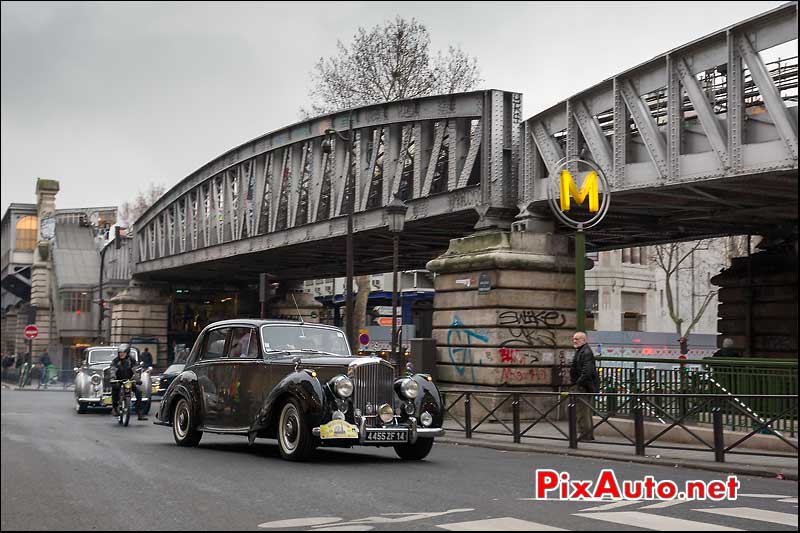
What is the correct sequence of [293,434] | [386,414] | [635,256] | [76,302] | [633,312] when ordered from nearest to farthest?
[293,434] → [386,414] → [633,312] → [635,256] → [76,302]

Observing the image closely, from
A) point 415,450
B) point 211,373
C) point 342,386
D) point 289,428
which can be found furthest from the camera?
point 211,373

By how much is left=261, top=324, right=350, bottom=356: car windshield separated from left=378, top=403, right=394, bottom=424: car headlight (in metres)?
1.61

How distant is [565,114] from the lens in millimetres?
21734

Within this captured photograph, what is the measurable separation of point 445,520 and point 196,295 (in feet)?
181

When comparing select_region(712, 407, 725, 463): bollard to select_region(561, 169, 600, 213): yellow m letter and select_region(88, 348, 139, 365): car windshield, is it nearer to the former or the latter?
select_region(561, 169, 600, 213): yellow m letter

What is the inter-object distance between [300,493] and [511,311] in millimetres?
12988

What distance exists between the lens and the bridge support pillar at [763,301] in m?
26.8

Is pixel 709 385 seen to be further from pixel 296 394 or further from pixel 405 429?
pixel 296 394

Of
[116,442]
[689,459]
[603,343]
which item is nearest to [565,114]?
[689,459]

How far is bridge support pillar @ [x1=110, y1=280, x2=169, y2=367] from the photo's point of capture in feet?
186

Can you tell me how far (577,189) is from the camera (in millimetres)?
21484

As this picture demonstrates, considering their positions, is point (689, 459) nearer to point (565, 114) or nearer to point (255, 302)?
point (565, 114)

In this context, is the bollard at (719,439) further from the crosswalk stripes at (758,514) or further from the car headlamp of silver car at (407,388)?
the crosswalk stripes at (758,514)

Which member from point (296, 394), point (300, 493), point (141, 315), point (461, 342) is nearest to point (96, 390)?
point (461, 342)
